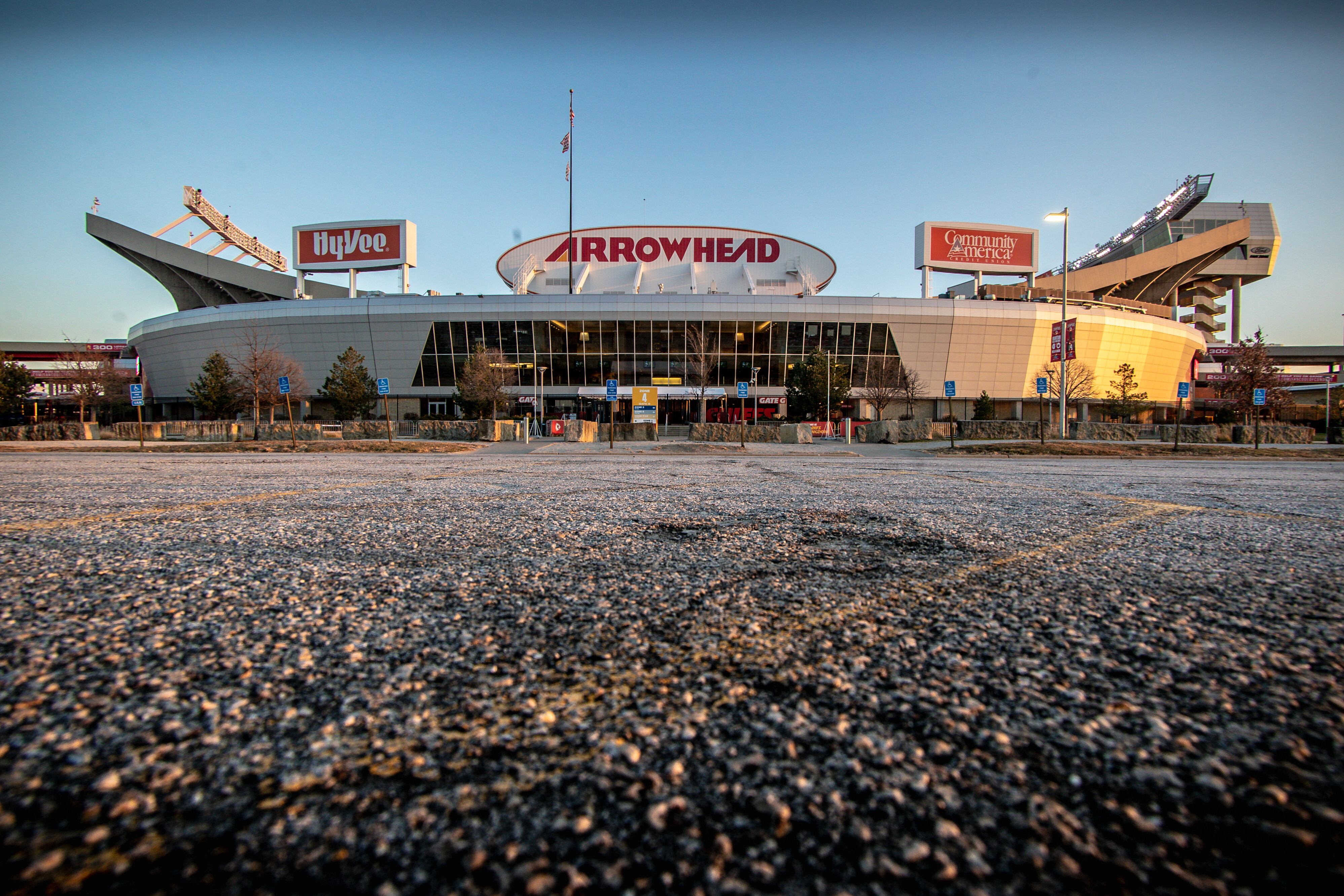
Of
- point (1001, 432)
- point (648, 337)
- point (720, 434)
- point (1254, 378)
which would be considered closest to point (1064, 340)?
point (1001, 432)

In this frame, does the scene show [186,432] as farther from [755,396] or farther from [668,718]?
[668,718]

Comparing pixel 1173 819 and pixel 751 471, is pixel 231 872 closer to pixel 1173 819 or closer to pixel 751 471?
pixel 1173 819

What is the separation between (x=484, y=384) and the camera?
120 feet

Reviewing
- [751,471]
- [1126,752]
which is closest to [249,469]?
[751,471]

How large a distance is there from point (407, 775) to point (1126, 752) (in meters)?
1.42

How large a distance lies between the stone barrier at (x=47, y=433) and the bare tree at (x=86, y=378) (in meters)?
6.71

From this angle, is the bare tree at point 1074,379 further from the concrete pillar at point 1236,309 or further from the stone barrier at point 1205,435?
the concrete pillar at point 1236,309

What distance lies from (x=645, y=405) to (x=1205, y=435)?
31333mm

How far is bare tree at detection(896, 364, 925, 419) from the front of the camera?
4144cm

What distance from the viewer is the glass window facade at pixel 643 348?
48188 millimetres

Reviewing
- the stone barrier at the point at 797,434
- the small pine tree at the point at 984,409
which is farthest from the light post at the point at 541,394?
the small pine tree at the point at 984,409

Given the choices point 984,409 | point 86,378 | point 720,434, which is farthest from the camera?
point 984,409

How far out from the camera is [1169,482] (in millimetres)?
7867

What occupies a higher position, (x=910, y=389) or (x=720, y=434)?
(x=910, y=389)
